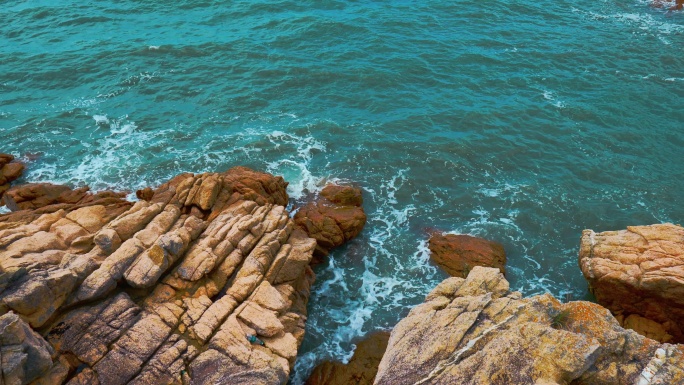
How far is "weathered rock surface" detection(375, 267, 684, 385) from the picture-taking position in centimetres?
1997

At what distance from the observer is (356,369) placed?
27.4 meters

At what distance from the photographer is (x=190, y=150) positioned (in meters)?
44.1

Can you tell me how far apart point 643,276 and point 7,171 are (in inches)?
1797

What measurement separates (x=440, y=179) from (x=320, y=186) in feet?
32.6

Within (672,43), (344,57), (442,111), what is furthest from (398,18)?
(672,43)

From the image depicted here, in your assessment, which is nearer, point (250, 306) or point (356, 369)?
point (250, 306)

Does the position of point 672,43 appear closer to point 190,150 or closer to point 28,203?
point 190,150

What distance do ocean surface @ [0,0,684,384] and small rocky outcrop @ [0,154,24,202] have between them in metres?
1.98

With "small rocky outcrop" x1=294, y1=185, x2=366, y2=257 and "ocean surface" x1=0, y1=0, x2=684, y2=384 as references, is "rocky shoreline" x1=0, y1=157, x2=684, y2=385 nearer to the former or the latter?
"small rocky outcrop" x1=294, y1=185, x2=366, y2=257

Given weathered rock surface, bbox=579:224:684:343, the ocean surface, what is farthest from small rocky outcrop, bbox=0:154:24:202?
weathered rock surface, bbox=579:224:684:343

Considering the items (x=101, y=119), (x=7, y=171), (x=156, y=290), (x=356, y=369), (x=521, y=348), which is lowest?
(x=356, y=369)

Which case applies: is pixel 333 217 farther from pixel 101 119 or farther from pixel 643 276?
pixel 101 119

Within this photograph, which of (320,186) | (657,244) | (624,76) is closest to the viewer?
(657,244)

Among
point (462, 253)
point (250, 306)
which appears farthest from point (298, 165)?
point (250, 306)
